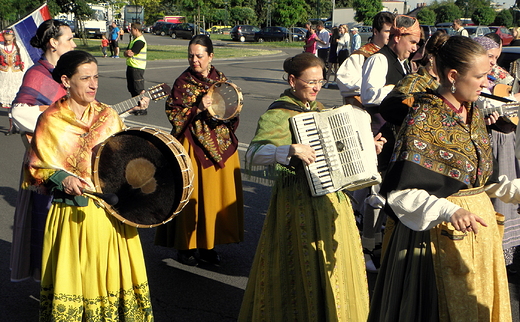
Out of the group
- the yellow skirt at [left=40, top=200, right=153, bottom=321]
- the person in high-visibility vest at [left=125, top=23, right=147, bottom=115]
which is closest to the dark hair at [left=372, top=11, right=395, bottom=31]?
the yellow skirt at [left=40, top=200, right=153, bottom=321]

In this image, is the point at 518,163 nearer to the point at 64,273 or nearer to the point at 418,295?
the point at 418,295

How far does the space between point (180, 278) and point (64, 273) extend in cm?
163

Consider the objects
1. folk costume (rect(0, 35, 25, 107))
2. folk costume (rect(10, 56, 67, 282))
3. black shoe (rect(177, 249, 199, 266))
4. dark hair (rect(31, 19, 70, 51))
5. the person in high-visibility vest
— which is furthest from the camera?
the person in high-visibility vest

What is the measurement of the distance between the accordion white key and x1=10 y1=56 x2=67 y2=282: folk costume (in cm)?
184

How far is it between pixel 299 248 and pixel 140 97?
179 centimetres

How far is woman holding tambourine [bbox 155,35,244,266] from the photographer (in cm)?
498

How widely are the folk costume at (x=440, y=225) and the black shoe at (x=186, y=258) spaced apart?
2.49 metres

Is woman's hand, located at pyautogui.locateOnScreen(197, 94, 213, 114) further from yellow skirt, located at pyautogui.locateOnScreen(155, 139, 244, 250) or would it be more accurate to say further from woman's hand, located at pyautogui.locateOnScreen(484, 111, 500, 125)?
woman's hand, located at pyautogui.locateOnScreen(484, 111, 500, 125)

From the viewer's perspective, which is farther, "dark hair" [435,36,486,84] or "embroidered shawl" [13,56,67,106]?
"embroidered shawl" [13,56,67,106]

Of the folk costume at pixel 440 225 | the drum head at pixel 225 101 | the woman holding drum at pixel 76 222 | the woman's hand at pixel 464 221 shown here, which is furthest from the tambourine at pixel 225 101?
the woman's hand at pixel 464 221

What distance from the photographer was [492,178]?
307cm

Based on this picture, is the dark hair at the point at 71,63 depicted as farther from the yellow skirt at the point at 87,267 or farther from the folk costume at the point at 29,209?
the yellow skirt at the point at 87,267

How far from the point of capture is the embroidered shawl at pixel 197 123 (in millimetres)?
4980

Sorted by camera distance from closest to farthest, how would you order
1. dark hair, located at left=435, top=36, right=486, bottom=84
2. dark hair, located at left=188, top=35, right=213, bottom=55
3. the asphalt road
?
dark hair, located at left=435, top=36, right=486, bottom=84
the asphalt road
dark hair, located at left=188, top=35, right=213, bottom=55
